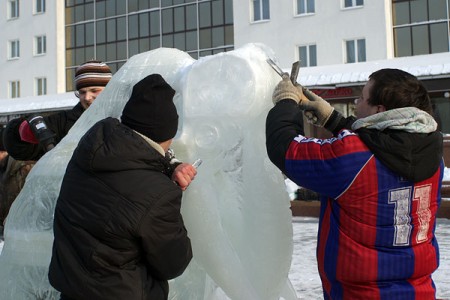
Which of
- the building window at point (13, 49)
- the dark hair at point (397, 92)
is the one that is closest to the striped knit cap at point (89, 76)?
the dark hair at point (397, 92)

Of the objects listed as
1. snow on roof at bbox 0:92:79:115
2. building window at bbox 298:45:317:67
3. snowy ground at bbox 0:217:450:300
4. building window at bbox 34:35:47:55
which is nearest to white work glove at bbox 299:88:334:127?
snowy ground at bbox 0:217:450:300

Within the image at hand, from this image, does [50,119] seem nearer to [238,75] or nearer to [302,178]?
[238,75]

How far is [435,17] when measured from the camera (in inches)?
738

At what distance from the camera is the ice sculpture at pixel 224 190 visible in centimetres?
217

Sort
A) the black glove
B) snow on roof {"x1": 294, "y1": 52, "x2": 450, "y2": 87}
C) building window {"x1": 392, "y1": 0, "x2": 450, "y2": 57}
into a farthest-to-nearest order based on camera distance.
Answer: building window {"x1": 392, "y1": 0, "x2": 450, "y2": 57} < snow on roof {"x1": 294, "y1": 52, "x2": 450, "y2": 87} < the black glove

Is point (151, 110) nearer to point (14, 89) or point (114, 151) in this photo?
point (114, 151)

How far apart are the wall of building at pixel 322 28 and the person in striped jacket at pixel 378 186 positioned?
16666 mm

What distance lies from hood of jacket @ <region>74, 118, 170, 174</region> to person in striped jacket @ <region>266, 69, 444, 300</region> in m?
0.43

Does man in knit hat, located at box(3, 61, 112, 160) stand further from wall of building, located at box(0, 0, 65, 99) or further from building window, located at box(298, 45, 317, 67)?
wall of building, located at box(0, 0, 65, 99)

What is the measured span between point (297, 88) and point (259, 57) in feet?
1.32

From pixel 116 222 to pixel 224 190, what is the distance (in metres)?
0.80

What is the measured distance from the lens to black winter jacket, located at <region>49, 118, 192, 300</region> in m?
1.51

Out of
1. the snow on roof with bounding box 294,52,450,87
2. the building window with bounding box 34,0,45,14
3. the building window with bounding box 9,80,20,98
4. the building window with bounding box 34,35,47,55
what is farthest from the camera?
the building window with bounding box 9,80,20,98

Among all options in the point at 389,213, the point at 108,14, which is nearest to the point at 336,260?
the point at 389,213
